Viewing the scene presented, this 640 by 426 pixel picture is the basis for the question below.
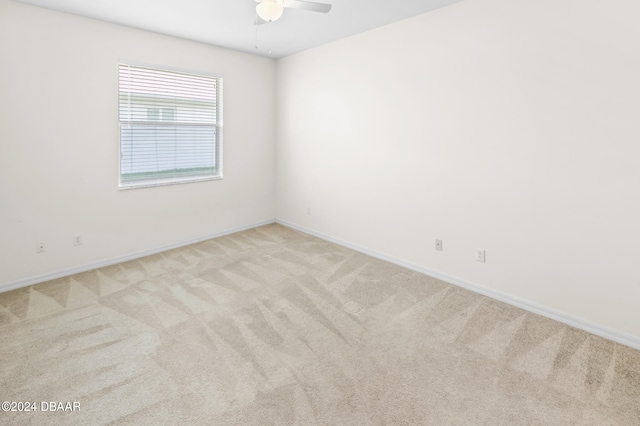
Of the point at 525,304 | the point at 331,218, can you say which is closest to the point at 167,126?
the point at 331,218

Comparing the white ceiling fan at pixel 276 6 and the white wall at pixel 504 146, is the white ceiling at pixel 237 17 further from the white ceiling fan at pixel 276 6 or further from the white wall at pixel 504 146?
the white ceiling fan at pixel 276 6

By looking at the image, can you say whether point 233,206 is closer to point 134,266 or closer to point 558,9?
point 134,266

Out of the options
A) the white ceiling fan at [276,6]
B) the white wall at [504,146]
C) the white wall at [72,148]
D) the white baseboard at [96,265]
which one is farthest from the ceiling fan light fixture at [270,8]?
the white baseboard at [96,265]

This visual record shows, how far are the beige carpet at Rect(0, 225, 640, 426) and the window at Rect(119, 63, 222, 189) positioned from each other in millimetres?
1404

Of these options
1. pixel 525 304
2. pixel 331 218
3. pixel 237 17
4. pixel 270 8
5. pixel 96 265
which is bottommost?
pixel 525 304

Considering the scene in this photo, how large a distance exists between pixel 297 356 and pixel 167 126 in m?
3.36

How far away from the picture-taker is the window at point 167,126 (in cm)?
385

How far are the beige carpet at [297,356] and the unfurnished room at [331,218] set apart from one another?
17mm

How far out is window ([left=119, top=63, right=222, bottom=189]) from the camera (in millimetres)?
3854

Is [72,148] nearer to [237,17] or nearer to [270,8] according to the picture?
[237,17]

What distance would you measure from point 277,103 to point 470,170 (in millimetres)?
3284

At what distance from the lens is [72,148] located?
11.3 ft

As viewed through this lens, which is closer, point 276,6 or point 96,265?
point 276,6
